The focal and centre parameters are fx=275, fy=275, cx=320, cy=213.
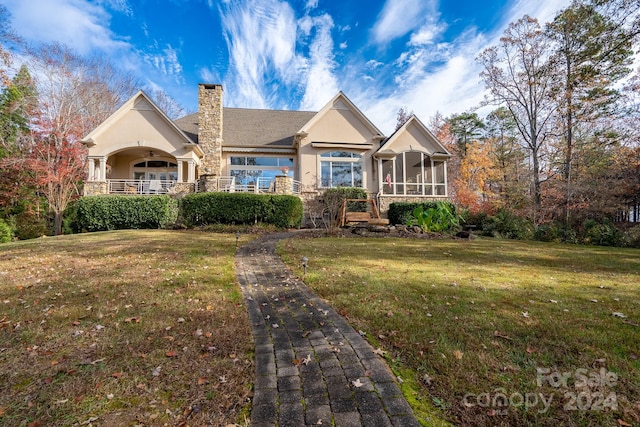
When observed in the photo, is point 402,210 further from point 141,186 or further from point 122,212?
point 141,186

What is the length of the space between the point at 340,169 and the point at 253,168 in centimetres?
568

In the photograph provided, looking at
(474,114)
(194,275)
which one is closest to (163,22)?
(194,275)

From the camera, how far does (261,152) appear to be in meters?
18.1

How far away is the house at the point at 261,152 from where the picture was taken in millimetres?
16234

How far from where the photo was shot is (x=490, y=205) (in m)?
21.8

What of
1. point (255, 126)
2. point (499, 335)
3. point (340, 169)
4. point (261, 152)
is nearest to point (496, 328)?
point (499, 335)

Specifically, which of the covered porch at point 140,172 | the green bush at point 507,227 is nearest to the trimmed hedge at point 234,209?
the covered porch at point 140,172

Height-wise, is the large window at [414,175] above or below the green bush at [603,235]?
above

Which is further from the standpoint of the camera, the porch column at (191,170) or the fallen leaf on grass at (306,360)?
the porch column at (191,170)

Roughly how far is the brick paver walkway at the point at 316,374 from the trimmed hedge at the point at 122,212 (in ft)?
37.3

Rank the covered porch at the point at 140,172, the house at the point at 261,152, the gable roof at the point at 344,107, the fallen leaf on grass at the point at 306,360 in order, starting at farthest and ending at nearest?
1. the gable roof at the point at 344,107
2. the house at the point at 261,152
3. the covered porch at the point at 140,172
4. the fallen leaf on grass at the point at 306,360

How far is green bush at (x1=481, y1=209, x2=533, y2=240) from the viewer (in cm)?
1363

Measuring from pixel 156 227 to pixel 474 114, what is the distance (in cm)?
3211

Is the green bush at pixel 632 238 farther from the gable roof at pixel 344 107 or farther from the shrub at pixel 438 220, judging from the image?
the gable roof at pixel 344 107
